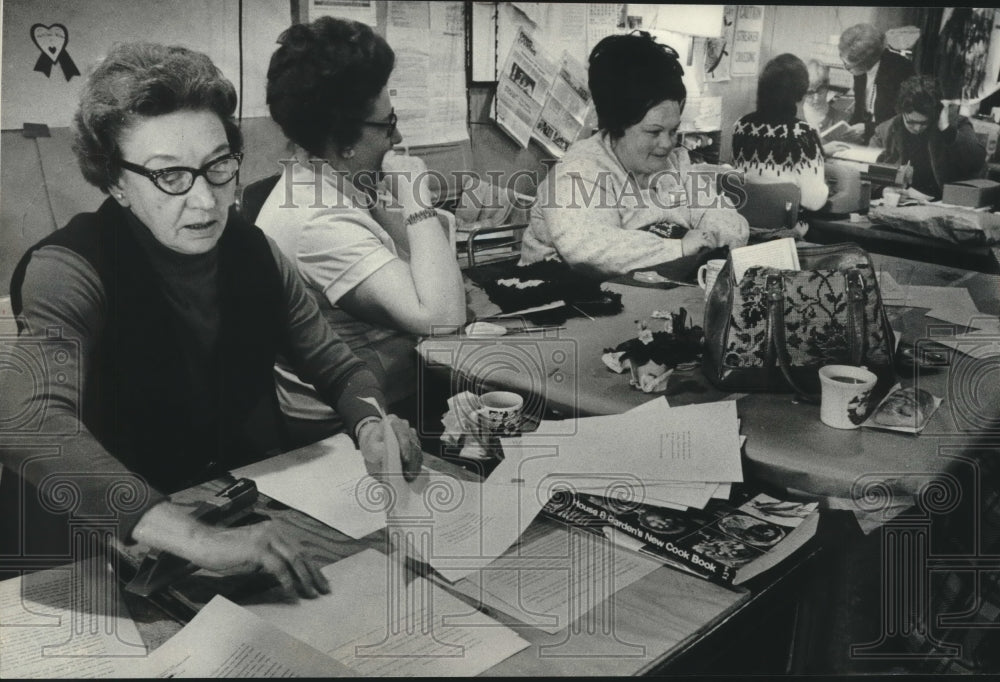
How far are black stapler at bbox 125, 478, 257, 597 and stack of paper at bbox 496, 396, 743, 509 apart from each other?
0.43m

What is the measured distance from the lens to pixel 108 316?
4.63ft

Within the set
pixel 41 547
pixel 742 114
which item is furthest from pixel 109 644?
pixel 742 114

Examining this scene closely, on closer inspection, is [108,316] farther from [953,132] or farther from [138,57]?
[953,132]

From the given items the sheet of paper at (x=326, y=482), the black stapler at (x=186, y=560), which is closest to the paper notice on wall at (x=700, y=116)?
the sheet of paper at (x=326, y=482)

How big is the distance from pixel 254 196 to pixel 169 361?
310 mm

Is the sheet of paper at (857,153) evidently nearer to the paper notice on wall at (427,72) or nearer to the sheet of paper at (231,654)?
the paper notice on wall at (427,72)

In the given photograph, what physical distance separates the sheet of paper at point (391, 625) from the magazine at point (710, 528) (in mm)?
267

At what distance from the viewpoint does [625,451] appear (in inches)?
63.0

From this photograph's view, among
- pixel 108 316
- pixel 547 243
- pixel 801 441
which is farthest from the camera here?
pixel 547 243

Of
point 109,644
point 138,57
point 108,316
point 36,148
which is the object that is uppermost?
point 138,57

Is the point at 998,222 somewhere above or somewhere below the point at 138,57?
below

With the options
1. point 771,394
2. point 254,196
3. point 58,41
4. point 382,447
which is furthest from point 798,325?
point 58,41

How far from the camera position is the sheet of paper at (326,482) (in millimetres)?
1483

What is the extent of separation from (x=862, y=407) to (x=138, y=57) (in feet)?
4.40
